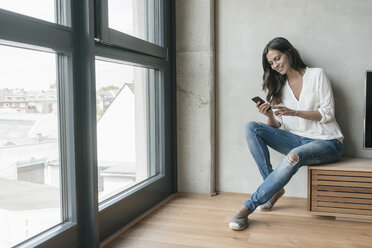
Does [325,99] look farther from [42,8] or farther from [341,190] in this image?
[42,8]

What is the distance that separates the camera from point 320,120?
248 cm

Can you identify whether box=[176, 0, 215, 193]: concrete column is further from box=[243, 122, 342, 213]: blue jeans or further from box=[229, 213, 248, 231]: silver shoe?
box=[229, 213, 248, 231]: silver shoe

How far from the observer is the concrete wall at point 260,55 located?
2.67 m

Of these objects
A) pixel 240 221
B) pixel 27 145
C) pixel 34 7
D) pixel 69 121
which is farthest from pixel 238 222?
pixel 34 7

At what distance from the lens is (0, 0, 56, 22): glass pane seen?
1442 mm

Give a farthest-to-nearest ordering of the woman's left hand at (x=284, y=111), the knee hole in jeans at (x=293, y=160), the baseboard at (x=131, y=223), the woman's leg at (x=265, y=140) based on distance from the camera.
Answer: the woman's leg at (x=265, y=140)
the woman's left hand at (x=284, y=111)
the knee hole in jeans at (x=293, y=160)
the baseboard at (x=131, y=223)

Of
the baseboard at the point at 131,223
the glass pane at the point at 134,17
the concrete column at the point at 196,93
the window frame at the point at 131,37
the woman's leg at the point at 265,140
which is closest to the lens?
the window frame at the point at 131,37

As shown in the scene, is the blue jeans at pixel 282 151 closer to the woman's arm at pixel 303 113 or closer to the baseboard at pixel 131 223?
the woman's arm at pixel 303 113

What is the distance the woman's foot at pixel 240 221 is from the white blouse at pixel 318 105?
29.5 inches

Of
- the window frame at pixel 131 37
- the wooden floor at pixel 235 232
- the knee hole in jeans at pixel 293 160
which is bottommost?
the wooden floor at pixel 235 232

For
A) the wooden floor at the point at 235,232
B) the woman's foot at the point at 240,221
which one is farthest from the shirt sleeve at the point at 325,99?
the woman's foot at the point at 240,221

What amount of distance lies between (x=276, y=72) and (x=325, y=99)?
42 centimetres

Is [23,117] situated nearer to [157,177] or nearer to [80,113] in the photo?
[80,113]

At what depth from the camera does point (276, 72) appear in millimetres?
2711
